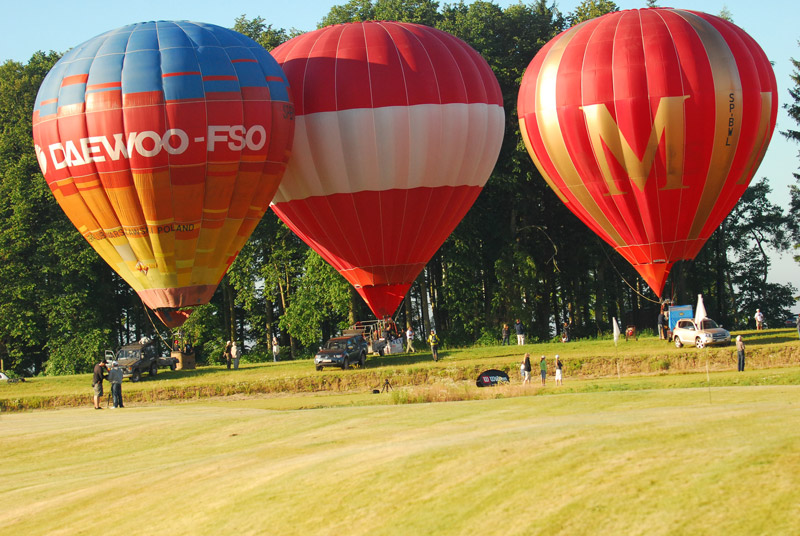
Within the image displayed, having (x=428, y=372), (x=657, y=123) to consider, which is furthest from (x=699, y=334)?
(x=428, y=372)

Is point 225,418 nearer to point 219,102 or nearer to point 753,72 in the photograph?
point 219,102

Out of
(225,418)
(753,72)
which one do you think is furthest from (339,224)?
(753,72)

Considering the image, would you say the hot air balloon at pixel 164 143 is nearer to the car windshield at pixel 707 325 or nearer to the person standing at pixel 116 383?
the person standing at pixel 116 383

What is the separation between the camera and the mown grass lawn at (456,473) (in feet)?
37.7

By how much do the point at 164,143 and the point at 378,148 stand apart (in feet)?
21.6

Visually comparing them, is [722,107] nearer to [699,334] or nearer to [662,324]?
[699,334]

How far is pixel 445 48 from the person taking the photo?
108 ft

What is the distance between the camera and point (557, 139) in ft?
113

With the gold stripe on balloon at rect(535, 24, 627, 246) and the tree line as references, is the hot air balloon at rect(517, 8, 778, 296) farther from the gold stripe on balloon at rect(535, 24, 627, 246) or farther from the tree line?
the tree line

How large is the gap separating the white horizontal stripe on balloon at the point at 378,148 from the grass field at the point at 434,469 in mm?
9956

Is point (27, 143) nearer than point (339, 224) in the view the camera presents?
No

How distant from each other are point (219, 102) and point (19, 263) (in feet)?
85.7

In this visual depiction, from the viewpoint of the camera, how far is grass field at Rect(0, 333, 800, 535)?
1155 cm

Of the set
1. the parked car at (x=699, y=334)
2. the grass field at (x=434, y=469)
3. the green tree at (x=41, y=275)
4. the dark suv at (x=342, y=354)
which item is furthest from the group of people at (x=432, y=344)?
the green tree at (x=41, y=275)
